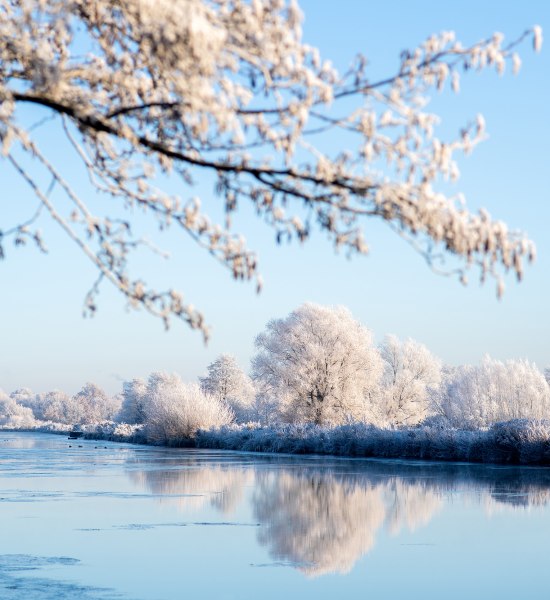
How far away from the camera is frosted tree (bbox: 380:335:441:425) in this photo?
52.2m

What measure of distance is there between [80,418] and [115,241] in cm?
12207

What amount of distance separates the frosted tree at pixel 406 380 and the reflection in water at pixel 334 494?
90.4ft

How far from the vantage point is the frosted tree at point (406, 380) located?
2055 inches

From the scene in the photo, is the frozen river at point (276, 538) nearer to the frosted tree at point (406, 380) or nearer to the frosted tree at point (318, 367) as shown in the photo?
the frosted tree at point (318, 367)

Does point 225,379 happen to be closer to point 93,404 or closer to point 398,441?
point 398,441

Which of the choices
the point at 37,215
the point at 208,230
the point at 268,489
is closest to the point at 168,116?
the point at 208,230

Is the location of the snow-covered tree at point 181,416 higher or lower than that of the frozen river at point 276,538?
higher

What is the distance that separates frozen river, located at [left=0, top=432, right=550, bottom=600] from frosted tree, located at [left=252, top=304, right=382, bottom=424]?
25156 mm

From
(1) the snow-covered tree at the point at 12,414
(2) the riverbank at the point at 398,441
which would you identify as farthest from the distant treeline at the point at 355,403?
(1) the snow-covered tree at the point at 12,414

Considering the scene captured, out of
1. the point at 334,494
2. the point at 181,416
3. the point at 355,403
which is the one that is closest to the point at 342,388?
the point at 355,403

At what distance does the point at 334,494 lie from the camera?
49.7ft

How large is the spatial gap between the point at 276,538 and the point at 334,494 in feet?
16.6

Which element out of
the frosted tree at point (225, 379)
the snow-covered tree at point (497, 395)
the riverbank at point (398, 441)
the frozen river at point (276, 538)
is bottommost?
the frozen river at point (276, 538)

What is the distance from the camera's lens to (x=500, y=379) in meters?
38.8
